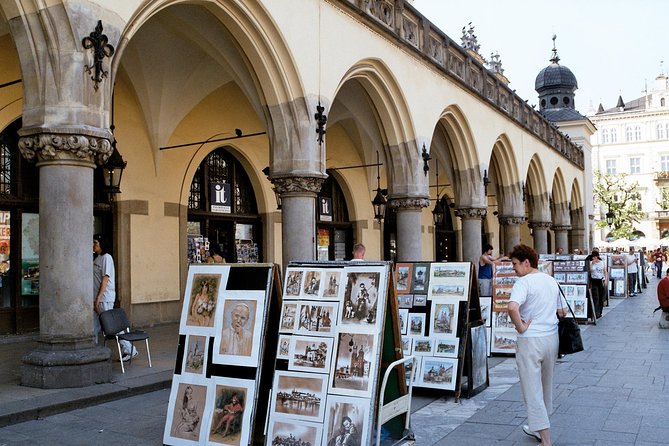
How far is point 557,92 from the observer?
1432 inches

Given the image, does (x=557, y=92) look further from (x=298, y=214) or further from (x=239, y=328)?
(x=239, y=328)

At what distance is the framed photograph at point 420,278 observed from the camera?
7418 mm

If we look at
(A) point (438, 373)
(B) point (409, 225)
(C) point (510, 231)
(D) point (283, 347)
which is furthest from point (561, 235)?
(D) point (283, 347)

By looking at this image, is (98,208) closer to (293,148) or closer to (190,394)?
(293,148)

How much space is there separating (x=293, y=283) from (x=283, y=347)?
1.55 feet

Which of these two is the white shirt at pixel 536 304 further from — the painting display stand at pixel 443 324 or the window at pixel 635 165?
the window at pixel 635 165

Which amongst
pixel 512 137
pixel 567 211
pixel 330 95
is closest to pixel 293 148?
pixel 330 95

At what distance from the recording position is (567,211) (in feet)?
97.4

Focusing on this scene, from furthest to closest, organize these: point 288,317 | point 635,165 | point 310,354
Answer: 1. point 635,165
2. point 288,317
3. point 310,354

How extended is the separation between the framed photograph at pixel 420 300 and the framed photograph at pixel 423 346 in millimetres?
361

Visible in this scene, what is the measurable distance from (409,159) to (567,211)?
59.9ft

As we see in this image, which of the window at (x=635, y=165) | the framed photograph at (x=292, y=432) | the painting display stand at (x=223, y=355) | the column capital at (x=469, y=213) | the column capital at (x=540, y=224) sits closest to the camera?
the framed photograph at (x=292, y=432)

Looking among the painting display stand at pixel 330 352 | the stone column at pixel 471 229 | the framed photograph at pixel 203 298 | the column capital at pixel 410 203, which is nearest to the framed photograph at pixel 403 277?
the painting display stand at pixel 330 352

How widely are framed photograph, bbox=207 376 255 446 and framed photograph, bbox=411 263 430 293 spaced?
3.08 metres
